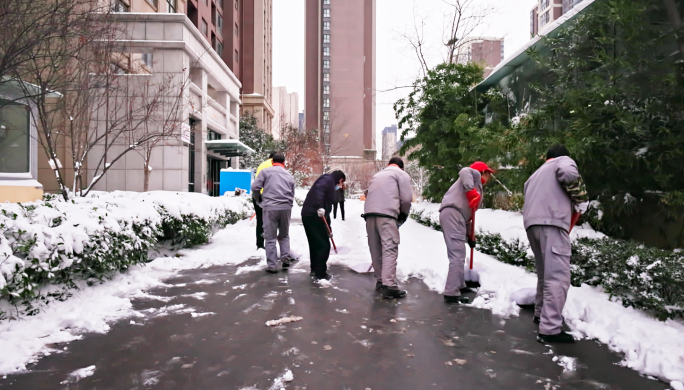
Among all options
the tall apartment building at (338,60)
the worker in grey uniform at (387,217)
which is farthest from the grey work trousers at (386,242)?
A: the tall apartment building at (338,60)

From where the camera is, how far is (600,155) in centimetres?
704

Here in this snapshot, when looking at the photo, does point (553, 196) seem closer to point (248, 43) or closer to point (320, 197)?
point (320, 197)

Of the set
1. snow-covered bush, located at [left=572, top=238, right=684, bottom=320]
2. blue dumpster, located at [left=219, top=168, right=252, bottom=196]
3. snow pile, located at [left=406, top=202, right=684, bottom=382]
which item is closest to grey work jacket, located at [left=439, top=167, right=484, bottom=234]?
snow pile, located at [left=406, top=202, right=684, bottom=382]

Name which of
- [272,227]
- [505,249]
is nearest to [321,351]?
[272,227]

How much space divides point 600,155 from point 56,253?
745cm

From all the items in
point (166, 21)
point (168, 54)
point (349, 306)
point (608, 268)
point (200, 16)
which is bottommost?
point (349, 306)

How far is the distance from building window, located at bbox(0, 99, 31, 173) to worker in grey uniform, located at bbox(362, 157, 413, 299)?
1063 centimetres

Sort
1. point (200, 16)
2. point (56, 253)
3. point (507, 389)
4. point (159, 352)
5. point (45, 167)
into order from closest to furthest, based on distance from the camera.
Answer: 1. point (507, 389)
2. point (159, 352)
3. point (56, 253)
4. point (45, 167)
5. point (200, 16)

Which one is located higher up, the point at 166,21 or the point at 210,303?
the point at 166,21

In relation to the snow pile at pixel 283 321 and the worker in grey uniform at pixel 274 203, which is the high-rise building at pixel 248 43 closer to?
the worker in grey uniform at pixel 274 203

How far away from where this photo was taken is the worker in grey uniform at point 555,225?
173 inches

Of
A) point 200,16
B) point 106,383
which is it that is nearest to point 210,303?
point 106,383

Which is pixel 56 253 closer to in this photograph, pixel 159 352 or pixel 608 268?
pixel 159 352

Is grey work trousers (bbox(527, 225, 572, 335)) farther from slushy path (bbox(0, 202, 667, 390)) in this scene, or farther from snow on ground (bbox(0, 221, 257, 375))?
snow on ground (bbox(0, 221, 257, 375))
